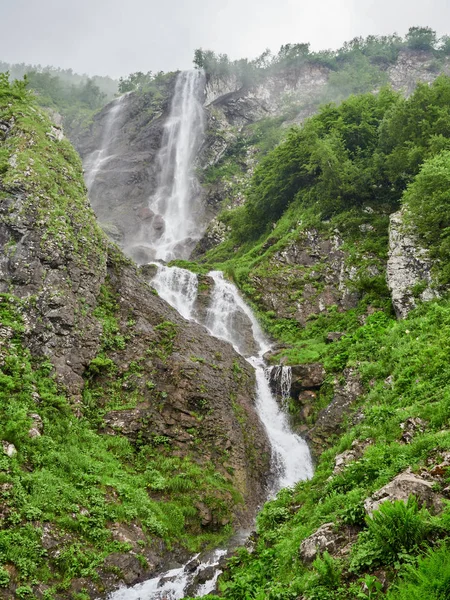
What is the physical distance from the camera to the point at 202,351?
A: 19312 millimetres

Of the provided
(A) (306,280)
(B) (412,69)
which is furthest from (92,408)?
(B) (412,69)

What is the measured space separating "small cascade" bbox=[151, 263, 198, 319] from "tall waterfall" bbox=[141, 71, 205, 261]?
14.2m

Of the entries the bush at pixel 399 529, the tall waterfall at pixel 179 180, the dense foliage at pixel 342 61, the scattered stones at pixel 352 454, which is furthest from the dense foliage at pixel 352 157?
the dense foliage at pixel 342 61

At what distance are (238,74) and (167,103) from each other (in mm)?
13671

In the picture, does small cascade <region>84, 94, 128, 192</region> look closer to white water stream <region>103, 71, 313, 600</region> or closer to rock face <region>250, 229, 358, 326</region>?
white water stream <region>103, 71, 313, 600</region>

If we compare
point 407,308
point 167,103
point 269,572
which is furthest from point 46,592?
point 167,103

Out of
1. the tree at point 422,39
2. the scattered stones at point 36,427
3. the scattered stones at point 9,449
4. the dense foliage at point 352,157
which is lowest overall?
the scattered stones at point 9,449

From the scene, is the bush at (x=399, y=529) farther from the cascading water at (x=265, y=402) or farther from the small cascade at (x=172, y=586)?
the cascading water at (x=265, y=402)

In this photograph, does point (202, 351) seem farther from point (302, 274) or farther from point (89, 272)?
point (302, 274)

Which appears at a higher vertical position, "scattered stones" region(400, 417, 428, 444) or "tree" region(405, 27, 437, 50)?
"tree" region(405, 27, 437, 50)

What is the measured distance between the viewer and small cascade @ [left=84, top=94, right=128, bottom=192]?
5791cm

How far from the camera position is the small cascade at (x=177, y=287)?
26.9 meters

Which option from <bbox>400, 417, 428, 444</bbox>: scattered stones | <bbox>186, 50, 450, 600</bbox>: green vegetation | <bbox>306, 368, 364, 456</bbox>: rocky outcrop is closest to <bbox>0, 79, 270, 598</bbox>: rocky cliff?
<bbox>306, 368, 364, 456</bbox>: rocky outcrop

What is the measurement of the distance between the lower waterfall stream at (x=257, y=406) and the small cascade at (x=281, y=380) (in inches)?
12.6
